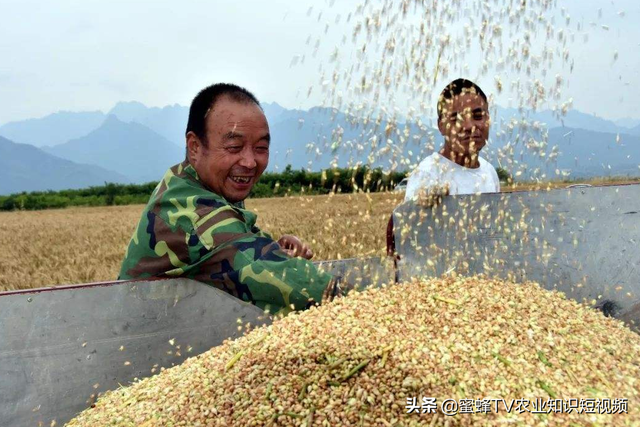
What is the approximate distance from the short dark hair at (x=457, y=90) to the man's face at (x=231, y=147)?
3.56 feet

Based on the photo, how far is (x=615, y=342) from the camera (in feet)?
6.92

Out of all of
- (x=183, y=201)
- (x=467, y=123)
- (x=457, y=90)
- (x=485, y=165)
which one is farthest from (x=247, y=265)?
(x=485, y=165)

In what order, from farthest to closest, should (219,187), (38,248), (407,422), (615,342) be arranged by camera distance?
(38,248) → (219,187) → (615,342) → (407,422)

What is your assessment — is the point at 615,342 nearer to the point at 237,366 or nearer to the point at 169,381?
the point at 237,366

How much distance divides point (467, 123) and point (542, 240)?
682mm

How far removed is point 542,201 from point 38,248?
21.9ft

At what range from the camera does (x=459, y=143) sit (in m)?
2.94

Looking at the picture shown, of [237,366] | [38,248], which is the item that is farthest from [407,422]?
[38,248]

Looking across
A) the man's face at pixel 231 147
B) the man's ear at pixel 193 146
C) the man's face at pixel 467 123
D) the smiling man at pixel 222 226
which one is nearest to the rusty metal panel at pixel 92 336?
the smiling man at pixel 222 226

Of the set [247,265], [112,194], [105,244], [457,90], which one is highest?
[457,90]

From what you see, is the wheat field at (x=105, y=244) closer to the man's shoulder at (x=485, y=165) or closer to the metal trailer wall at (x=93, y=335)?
the man's shoulder at (x=485, y=165)

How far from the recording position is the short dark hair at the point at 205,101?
2.34 meters

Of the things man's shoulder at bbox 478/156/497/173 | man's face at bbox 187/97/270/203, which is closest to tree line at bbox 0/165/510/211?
man's shoulder at bbox 478/156/497/173

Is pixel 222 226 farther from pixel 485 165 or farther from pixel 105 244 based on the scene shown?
pixel 105 244
